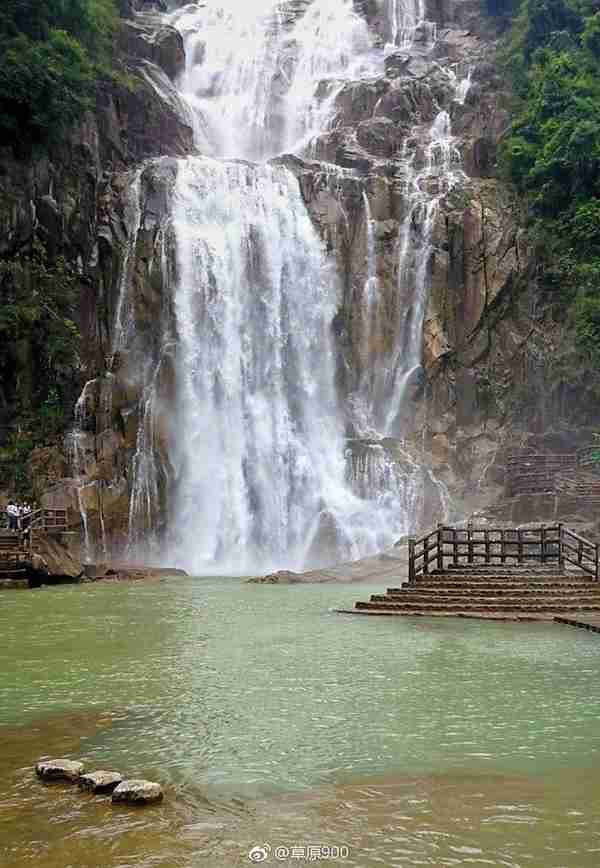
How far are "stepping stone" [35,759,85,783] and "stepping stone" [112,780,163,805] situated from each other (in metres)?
0.52

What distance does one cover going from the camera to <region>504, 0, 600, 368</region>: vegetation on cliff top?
42000mm

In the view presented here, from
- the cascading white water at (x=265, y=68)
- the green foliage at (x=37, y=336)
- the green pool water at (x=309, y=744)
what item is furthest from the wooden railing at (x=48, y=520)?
the cascading white water at (x=265, y=68)

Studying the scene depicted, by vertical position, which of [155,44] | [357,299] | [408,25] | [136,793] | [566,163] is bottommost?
[136,793]

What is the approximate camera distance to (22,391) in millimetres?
38000

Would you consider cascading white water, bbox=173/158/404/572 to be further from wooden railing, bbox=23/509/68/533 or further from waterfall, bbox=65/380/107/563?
wooden railing, bbox=23/509/68/533

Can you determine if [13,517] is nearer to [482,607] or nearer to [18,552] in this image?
[18,552]

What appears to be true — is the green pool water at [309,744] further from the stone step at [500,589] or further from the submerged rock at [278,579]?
the submerged rock at [278,579]

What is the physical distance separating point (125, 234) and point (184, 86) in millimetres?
22070

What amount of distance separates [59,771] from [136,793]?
784 millimetres

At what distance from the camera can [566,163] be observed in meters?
43.3

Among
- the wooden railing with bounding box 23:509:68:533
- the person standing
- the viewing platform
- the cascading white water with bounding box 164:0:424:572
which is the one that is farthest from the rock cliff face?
the viewing platform

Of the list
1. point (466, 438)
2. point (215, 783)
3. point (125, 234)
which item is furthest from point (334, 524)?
point (215, 783)

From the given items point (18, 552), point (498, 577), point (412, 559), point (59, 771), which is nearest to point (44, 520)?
point (18, 552)

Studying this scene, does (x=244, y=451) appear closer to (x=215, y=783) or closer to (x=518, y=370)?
(x=518, y=370)
